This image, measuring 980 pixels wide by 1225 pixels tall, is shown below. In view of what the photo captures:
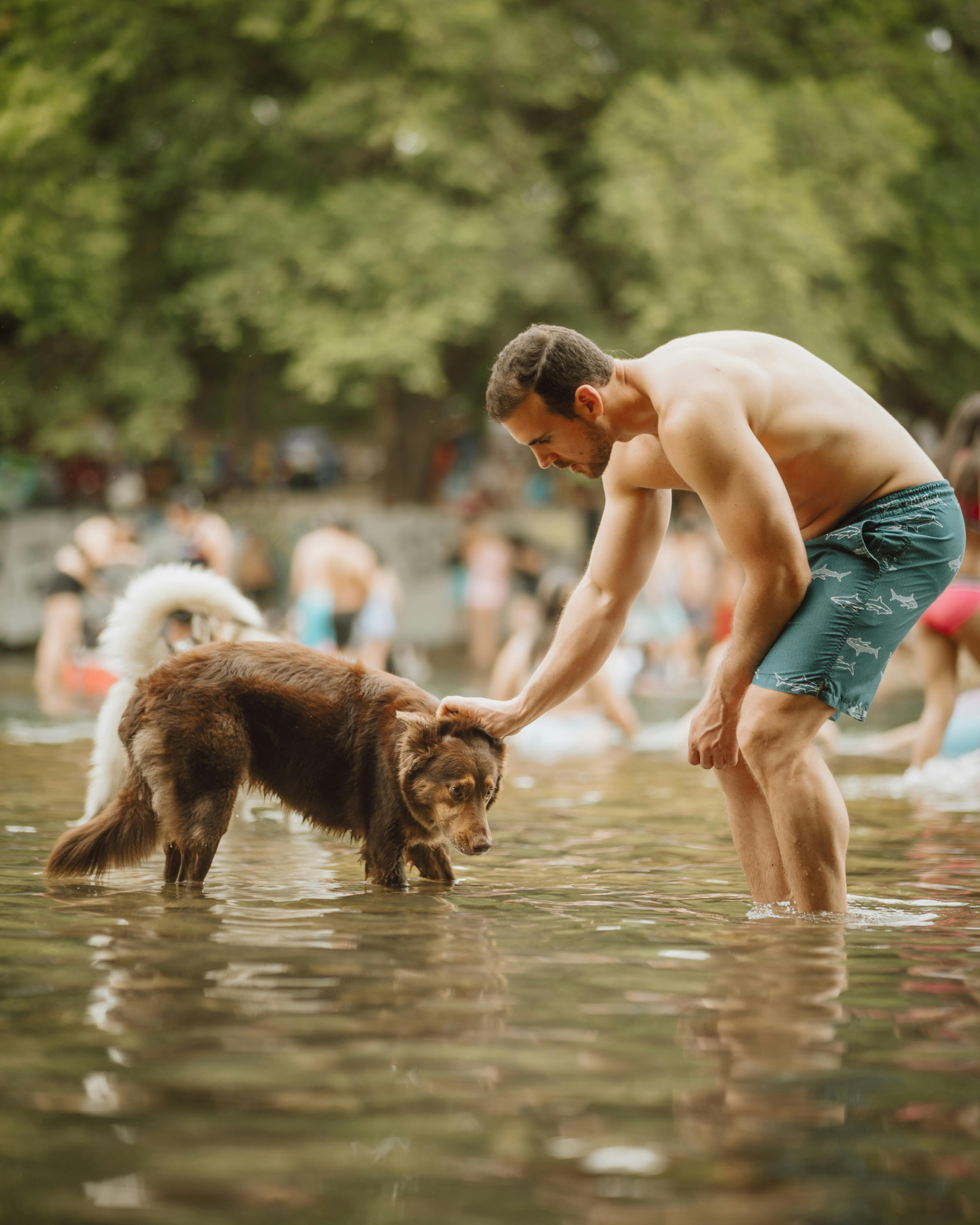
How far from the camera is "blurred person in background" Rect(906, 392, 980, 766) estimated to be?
727 cm

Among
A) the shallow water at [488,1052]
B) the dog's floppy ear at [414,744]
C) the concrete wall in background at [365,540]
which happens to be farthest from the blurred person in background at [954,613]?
the concrete wall in background at [365,540]

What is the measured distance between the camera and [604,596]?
4742mm

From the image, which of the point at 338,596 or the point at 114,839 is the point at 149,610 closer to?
the point at 114,839

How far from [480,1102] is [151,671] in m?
2.77

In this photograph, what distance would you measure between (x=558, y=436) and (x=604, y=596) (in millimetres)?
712

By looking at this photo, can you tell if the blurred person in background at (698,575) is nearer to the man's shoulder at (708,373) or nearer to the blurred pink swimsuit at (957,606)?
the blurred pink swimsuit at (957,606)

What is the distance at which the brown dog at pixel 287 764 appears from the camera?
192 inches

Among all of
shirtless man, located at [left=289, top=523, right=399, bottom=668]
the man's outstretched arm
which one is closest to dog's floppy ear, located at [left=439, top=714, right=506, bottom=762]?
the man's outstretched arm

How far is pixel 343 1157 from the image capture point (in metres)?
2.35

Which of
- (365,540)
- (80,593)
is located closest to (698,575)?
(365,540)

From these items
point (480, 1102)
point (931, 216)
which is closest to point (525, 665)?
point (480, 1102)

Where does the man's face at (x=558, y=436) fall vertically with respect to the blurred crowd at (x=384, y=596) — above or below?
above

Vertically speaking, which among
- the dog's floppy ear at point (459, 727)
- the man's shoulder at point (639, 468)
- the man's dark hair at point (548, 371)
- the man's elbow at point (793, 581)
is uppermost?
the man's dark hair at point (548, 371)

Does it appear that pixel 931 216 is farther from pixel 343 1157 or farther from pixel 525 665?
pixel 343 1157
